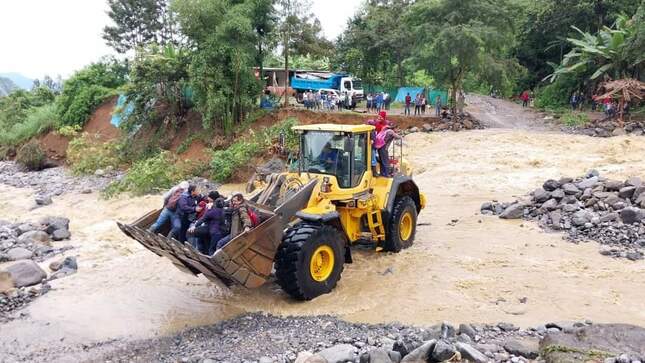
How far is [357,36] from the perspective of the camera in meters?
33.5

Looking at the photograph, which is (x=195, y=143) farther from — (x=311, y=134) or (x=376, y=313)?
(x=376, y=313)

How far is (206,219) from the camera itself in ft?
26.0

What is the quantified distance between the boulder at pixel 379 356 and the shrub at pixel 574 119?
907 inches

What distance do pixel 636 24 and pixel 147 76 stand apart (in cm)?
2139

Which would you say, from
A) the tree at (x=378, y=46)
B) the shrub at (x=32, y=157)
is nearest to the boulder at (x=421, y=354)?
the shrub at (x=32, y=157)

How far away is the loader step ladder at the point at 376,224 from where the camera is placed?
979 centimetres

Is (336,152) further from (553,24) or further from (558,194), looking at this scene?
(553,24)

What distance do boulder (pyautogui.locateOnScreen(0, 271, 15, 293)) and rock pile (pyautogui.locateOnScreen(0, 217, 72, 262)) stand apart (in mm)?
1994

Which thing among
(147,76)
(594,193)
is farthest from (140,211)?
(594,193)

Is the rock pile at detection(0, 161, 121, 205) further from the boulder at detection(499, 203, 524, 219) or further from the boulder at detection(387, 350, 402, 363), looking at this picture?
the boulder at detection(387, 350, 402, 363)

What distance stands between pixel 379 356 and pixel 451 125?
20865mm

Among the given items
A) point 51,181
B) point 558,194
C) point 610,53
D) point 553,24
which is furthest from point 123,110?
point 553,24


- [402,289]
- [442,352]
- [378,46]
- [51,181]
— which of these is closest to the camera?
[442,352]

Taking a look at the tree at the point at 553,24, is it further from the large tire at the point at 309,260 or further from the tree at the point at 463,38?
the large tire at the point at 309,260
